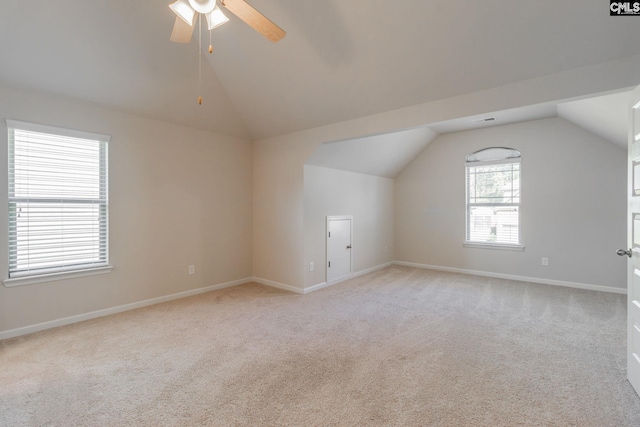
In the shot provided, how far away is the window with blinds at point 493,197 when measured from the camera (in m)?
5.30

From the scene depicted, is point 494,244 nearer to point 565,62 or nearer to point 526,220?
point 526,220

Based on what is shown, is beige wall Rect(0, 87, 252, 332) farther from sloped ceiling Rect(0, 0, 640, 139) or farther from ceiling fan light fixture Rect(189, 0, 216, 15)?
ceiling fan light fixture Rect(189, 0, 216, 15)

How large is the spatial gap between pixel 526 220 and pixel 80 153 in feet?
21.4

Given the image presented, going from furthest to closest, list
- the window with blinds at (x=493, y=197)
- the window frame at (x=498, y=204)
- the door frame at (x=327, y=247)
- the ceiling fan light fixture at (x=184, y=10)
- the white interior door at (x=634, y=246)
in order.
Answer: the window with blinds at (x=493, y=197) → the window frame at (x=498, y=204) → the door frame at (x=327, y=247) → the white interior door at (x=634, y=246) → the ceiling fan light fixture at (x=184, y=10)

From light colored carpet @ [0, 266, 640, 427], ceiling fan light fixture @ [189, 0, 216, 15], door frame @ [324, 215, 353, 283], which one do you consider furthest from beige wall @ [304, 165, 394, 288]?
ceiling fan light fixture @ [189, 0, 216, 15]

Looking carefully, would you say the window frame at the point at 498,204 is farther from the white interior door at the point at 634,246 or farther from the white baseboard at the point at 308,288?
the white interior door at the point at 634,246

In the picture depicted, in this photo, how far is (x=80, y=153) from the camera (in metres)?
3.34

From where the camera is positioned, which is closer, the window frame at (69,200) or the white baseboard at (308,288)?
the window frame at (69,200)

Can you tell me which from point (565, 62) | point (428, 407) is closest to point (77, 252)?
point (428, 407)

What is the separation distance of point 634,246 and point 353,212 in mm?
3714

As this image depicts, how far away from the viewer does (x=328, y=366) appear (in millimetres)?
2412

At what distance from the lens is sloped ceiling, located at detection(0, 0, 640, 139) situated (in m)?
2.27

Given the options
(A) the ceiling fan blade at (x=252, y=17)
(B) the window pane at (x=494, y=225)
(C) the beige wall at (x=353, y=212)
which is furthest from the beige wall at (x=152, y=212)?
(B) the window pane at (x=494, y=225)

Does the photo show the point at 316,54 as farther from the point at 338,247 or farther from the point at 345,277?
the point at 345,277
